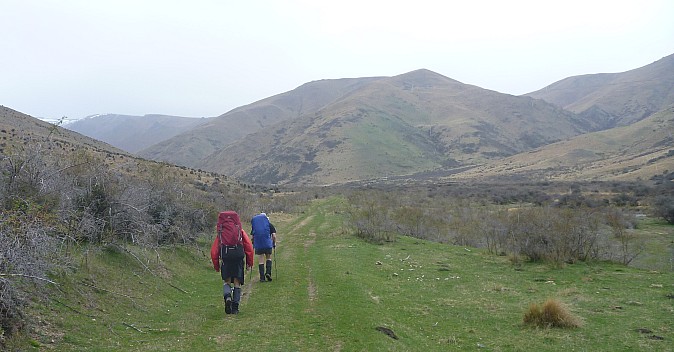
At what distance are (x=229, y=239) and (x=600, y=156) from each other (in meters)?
140

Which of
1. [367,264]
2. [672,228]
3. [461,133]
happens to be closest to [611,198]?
[672,228]

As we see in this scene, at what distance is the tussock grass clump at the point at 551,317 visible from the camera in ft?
35.2

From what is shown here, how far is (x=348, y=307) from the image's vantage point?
11.6 m

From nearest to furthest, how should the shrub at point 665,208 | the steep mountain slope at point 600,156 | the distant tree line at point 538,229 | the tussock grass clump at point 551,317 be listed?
the tussock grass clump at point 551,317
the distant tree line at point 538,229
the shrub at point 665,208
the steep mountain slope at point 600,156

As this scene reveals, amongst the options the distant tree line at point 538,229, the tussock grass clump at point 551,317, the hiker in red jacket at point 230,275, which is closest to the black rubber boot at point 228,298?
the hiker in red jacket at point 230,275

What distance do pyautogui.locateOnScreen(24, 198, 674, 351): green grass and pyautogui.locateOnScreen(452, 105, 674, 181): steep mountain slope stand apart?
80277mm

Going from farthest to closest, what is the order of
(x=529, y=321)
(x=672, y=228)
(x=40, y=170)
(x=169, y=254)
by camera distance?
1. (x=672, y=228)
2. (x=169, y=254)
3. (x=529, y=321)
4. (x=40, y=170)

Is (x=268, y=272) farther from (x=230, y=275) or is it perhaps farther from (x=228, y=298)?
(x=230, y=275)

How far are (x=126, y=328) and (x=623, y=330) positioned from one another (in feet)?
35.7

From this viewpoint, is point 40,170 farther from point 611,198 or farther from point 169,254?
point 611,198

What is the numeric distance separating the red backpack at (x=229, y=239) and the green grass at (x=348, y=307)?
1.46 metres

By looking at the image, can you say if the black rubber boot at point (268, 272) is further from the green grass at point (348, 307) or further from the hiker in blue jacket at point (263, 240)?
the green grass at point (348, 307)

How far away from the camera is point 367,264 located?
19.7m

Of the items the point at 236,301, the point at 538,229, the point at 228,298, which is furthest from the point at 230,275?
the point at 538,229
